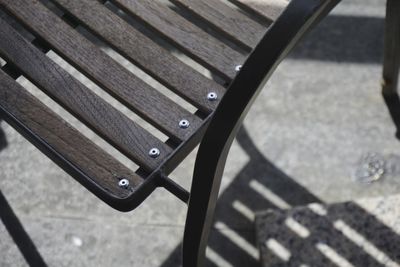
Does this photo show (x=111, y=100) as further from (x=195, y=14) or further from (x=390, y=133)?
(x=390, y=133)

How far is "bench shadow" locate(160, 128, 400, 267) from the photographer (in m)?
1.87

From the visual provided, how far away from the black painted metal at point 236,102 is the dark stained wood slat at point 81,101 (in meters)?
0.13

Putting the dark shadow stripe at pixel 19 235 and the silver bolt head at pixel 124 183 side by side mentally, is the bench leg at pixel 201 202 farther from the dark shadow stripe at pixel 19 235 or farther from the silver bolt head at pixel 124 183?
the dark shadow stripe at pixel 19 235

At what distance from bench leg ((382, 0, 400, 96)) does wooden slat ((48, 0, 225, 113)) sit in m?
0.59

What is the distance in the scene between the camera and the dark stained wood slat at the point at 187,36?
1.51m

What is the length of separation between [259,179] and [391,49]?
1.67ft

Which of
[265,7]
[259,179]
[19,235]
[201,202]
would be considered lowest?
[19,235]

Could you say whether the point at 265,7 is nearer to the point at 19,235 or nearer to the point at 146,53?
the point at 146,53

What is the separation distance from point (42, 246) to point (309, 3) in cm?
119

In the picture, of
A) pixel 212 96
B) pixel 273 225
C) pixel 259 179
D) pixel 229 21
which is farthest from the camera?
pixel 259 179

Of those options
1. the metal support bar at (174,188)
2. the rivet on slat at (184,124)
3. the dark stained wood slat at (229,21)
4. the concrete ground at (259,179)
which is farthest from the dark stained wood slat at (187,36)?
the concrete ground at (259,179)

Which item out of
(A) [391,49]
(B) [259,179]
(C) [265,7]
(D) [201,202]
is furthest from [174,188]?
(A) [391,49]

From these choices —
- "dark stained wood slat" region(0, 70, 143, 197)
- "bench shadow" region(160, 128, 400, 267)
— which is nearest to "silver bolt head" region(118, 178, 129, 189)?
"dark stained wood slat" region(0, 70, 143, 197)

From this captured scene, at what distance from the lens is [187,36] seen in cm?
154
